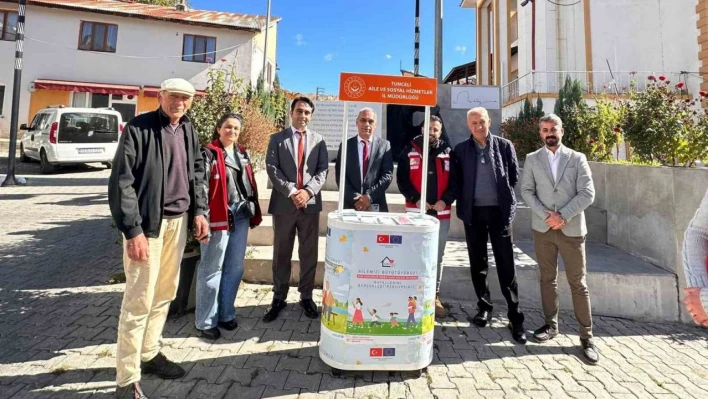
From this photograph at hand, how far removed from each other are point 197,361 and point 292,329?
871mm

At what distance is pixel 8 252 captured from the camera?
17.4 ft

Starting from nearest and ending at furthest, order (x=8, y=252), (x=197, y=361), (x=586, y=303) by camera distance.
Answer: (x=197, y=361)
(x=586, y=303)
(x=8, y=252)

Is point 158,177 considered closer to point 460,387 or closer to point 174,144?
point 174,144

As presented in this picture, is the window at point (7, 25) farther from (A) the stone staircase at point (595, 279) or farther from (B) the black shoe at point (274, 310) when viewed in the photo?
(B) the black shoe at point (274, 310)

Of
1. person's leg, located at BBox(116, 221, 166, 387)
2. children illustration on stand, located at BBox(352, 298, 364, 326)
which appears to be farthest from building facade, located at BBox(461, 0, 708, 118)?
person's leg, located at BBox(116, 221, 166, 387)

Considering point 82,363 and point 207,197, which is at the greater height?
point 207,197

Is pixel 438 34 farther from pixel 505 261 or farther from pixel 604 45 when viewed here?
pixel 604 45

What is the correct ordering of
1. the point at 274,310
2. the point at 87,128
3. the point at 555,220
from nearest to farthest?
1. the point at 555,220
2. the point at 274,310
3. the point at 87,128

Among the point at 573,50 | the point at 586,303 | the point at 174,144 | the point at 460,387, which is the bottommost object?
the point at 460,387

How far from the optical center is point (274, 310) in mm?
3641

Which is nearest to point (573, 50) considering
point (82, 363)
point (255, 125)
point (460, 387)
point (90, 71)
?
point (255, 125)

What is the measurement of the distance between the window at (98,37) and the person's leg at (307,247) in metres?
24.2

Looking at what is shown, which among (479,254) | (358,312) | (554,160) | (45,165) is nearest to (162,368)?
(358,312)

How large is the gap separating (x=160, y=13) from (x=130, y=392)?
85.6ft
